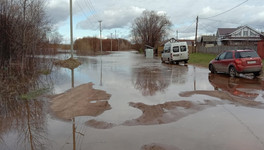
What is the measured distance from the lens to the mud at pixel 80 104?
6078mm

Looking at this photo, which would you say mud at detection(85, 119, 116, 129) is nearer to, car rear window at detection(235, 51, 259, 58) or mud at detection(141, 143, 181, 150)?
mud at detection(141, 143, 181, 150)

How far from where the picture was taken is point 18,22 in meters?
12.8

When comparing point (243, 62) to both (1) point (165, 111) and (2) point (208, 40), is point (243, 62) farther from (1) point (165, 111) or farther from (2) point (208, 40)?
(2) point (208, 40)

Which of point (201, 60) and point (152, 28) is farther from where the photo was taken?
point (152, 28)

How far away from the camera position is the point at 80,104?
700 cm

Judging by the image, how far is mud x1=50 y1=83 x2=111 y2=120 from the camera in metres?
6.08

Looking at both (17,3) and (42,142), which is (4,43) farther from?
(42,142)

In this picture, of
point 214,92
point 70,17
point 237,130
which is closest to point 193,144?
point 237,130

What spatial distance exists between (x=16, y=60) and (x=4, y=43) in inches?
64.9

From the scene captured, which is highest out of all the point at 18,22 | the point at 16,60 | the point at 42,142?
the point at 18,22

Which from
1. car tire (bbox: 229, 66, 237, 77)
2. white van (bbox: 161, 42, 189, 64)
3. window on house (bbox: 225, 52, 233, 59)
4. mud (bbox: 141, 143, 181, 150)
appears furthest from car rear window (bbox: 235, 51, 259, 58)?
white van (bbox: 161, 42, 189, 64)

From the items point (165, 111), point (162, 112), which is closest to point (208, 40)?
point (165, 111)

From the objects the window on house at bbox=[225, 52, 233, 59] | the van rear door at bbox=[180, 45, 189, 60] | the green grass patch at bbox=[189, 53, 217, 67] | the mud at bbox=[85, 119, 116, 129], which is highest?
the van rear door at bbox=[180, 45, 189, 60]

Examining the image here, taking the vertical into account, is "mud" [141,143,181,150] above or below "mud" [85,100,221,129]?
below
